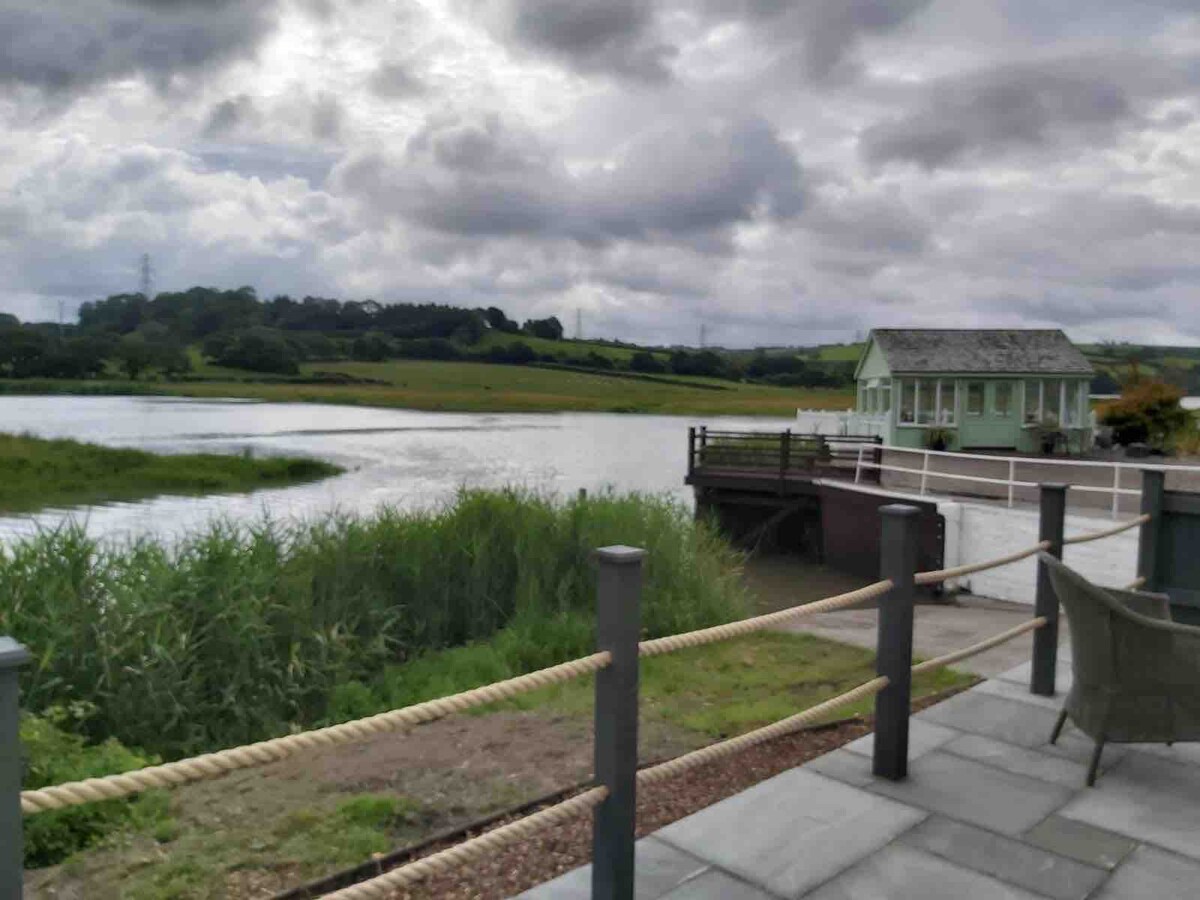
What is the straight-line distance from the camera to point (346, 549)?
9.35 meters

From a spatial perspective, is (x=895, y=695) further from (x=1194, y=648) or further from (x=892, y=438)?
(x=892, y=438)

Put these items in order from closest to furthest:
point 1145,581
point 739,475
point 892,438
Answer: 1. point 1145,581
2. point 739,475
3. point 892,438

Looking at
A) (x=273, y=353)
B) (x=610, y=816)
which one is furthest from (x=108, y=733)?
(x=273, y=353)

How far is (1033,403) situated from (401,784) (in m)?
27.2

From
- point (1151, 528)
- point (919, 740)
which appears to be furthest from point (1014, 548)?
point (919, 740)

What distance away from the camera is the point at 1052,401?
28.4 m

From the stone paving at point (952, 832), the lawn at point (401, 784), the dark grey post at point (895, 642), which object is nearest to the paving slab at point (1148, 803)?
the stone paving at point (952, 832)

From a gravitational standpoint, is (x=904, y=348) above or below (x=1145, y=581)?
above

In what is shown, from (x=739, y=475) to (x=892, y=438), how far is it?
22.5 ft

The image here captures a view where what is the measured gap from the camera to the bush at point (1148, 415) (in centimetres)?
3017

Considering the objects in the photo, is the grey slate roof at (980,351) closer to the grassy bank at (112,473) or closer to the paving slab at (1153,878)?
the grassy bank at (112,473)

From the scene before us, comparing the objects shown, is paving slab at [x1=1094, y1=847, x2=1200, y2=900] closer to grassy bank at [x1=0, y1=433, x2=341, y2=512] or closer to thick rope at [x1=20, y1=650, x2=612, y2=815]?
thick rope at [x1=20, y1=650, x2=612, y2=815]

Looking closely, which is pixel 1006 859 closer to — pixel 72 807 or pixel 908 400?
pixel 72 807

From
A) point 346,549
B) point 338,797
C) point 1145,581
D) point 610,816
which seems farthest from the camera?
point 346,549
